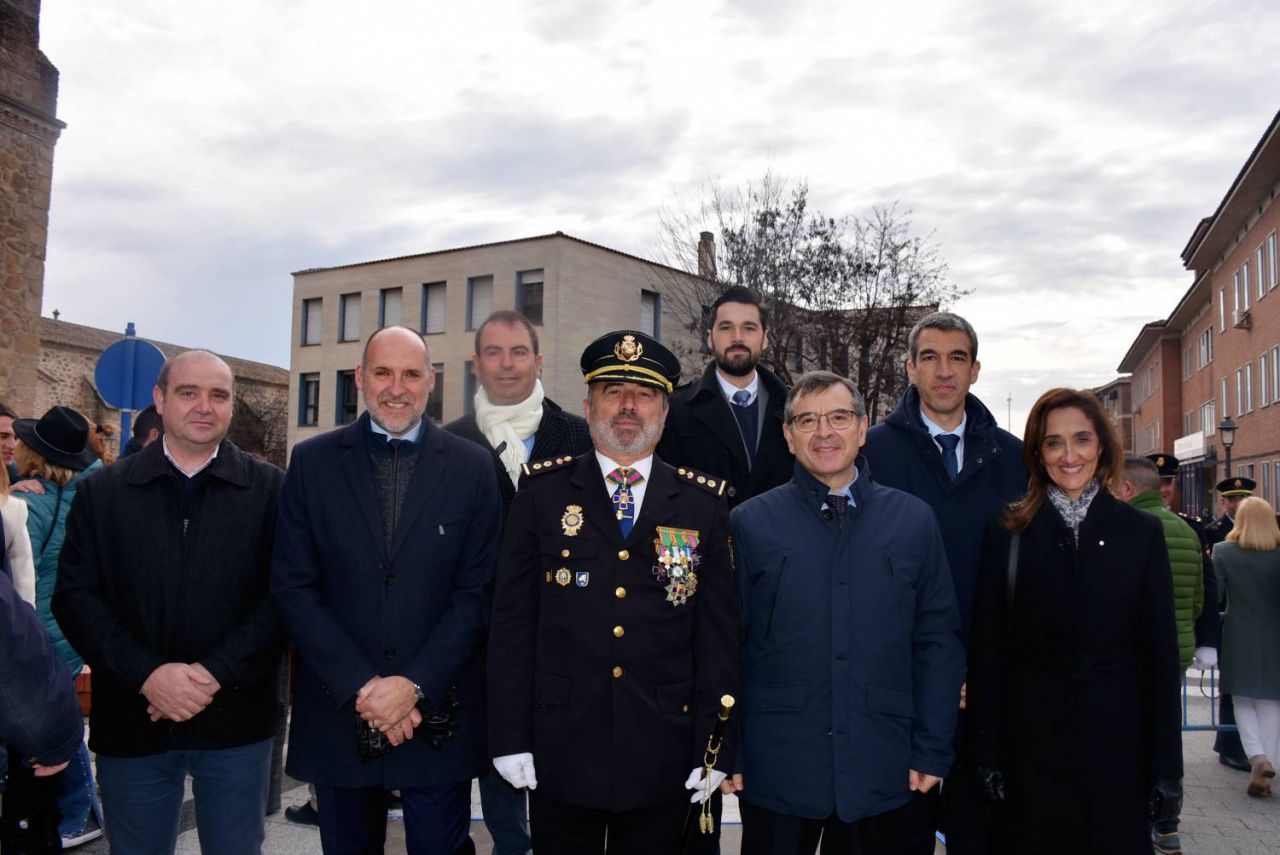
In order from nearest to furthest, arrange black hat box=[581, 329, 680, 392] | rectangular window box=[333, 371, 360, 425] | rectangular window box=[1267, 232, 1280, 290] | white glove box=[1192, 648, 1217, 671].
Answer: black hat box=[581, 329, 680, 392] < white glove box=[1192, 648, 1217, 671] < rectangular window box=[1267, 232, 1280, 290] < rectangular window box=[333, 371, 360, 425]

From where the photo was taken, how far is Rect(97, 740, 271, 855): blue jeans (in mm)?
3342

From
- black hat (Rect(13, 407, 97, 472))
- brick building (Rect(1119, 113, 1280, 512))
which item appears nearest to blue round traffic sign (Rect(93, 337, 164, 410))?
black hat (Rect(13, 407, 97, 472))

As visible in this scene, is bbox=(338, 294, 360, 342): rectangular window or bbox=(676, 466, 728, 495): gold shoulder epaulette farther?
bbox=(338, 294, 360, 342): rectangular window

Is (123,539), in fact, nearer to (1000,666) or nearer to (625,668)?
(625,668)

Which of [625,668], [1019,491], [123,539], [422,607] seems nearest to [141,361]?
[123,539]

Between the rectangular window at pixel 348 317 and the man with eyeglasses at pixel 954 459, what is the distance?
120 feet

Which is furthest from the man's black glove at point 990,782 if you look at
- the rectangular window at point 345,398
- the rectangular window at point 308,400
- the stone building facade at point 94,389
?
the rectangular window at point 308,400

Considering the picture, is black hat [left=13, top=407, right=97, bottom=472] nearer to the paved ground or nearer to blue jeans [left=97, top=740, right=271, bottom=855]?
the paved ground

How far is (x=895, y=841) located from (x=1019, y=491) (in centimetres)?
164

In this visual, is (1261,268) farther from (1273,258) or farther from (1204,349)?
(1204,349)

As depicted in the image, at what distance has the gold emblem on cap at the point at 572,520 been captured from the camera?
10.4 feet

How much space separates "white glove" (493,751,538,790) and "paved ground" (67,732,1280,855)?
6.79 feet

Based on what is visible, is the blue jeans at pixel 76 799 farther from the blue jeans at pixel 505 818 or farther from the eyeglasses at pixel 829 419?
the eyeglasses at pixel 829 419

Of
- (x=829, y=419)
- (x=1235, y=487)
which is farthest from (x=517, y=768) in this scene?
(x=1235, y=487)
